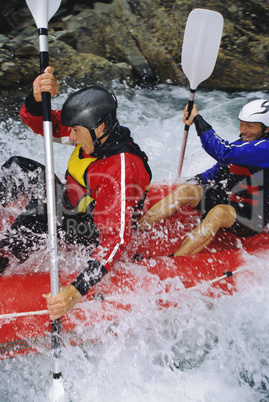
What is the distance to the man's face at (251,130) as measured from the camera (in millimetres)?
2846

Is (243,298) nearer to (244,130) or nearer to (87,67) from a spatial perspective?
(244,130)

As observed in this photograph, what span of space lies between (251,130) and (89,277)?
1.95 metres

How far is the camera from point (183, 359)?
8.55 feet

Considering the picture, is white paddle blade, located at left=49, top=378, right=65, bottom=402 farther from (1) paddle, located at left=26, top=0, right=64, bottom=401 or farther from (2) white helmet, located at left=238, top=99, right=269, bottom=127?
(2) white helmet, located at left=238, top=99, right=269, bottom=127

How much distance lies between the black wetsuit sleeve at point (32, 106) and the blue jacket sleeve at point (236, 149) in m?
1.40

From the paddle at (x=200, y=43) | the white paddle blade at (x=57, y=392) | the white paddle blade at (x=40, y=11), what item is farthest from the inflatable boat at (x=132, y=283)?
the white paddle blade at (x=40, y=11)

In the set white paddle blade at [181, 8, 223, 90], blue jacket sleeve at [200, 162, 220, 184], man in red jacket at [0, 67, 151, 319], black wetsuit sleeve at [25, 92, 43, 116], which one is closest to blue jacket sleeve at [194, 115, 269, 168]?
blue jacket sleeve at [200, 162, 220, 184]

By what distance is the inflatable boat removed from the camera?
1.98m

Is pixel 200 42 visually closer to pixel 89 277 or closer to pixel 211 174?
pixel 211 174

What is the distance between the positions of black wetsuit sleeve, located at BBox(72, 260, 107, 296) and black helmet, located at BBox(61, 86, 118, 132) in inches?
31.0

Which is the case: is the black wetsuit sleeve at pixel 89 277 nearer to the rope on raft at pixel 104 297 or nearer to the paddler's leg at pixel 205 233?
the rope on raft at pixel 104 297

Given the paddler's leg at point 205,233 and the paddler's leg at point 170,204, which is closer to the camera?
the paddler's leg at point 205,233

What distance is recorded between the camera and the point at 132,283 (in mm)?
2197

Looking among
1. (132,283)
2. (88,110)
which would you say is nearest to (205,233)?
(132,283)
